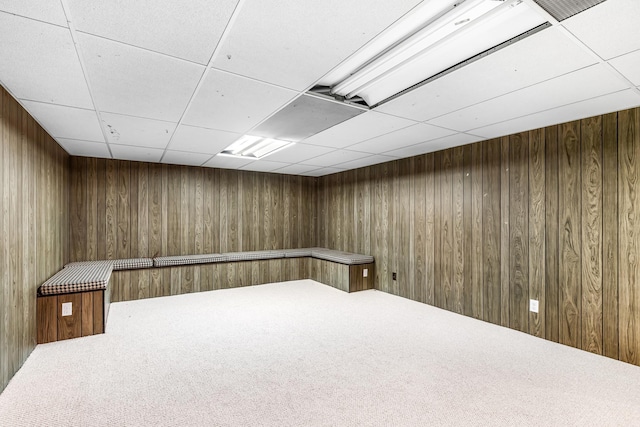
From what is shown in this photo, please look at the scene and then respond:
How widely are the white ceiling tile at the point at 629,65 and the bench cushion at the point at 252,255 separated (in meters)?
4.68

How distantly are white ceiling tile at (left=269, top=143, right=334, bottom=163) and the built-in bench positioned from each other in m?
1.68

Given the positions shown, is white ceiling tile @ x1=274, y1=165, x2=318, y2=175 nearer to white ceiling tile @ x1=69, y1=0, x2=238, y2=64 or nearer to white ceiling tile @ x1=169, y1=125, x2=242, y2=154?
white ceiling tile @ x1=169, y1=125, x2=242, y2=154

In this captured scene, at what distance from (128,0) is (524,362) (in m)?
3.40

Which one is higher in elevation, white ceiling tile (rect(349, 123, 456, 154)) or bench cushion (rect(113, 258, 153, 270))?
white ceiling tile (rect(349, 123, 456, 154))

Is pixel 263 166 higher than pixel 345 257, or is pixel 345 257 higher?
pixel 263 166

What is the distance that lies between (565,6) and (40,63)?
2.63 meters

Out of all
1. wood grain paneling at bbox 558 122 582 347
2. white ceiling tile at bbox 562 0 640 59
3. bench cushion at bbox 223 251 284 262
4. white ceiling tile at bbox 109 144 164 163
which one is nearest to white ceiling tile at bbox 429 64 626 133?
white ceiling tile at bbox 562 0 640 59

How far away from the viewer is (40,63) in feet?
5.86

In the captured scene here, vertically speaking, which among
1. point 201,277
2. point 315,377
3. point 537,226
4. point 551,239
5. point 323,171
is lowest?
point 315,377

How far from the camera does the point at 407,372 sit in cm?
237

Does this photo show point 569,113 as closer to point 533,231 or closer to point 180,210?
point 533,231

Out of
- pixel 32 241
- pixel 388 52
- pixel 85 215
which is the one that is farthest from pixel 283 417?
pixel 85 215

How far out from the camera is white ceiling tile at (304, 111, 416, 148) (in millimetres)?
2767

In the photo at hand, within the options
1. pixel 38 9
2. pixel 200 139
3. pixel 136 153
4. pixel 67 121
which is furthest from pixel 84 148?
pixel 38 9
